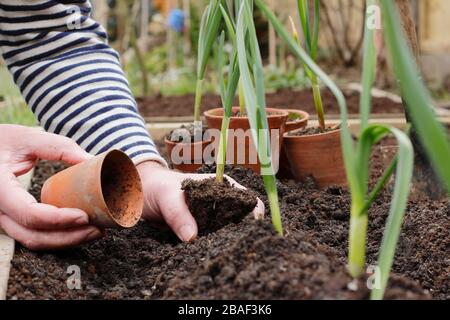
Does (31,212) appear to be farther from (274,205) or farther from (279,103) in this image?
(279,103)

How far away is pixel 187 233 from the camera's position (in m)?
1.19

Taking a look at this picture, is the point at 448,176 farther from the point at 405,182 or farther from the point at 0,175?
the point at 0,175

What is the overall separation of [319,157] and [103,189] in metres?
0.63

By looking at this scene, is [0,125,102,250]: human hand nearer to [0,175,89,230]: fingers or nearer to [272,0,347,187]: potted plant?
[0,175,89,230]: fingers

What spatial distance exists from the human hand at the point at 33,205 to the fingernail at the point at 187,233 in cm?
13

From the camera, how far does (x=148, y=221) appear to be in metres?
1.36

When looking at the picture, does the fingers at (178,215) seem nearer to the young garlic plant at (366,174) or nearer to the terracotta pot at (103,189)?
the terracotta pot at (103,189)

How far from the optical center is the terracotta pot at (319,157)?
1688 mm

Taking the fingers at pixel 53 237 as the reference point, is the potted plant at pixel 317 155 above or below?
below

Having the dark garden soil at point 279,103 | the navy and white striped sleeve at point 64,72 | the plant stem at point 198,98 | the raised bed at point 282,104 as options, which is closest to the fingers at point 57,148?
the navy and white striped sleeve at point 64,72

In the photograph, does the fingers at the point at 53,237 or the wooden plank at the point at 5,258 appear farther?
the fingers at the point at 53,237

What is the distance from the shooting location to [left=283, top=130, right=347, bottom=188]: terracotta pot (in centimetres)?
169

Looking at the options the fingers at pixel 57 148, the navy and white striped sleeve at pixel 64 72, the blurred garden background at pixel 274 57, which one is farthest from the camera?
the blurred garden background at pixel 274 57
